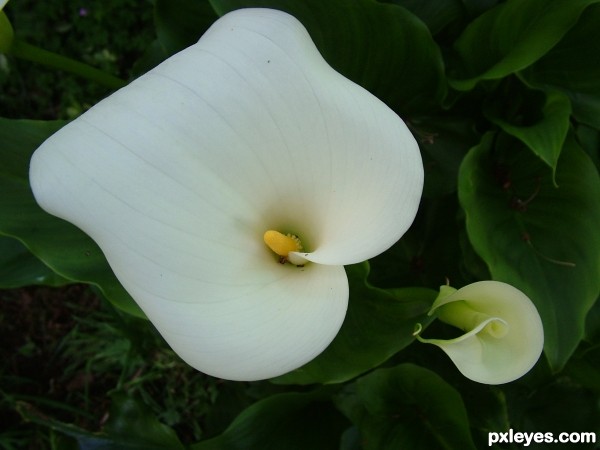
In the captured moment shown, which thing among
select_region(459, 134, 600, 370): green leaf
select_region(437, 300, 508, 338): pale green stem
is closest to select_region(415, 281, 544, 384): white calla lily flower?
select_region(437, 300, 508, 338): pale green stem

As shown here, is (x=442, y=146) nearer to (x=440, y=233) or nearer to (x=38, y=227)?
(x=440, y=233)

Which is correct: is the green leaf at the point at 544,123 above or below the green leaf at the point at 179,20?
below

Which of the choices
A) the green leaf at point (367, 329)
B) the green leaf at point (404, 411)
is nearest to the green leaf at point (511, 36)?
the green leaf at point (367, 329)

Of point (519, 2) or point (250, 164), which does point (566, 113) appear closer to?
point (519, 2)

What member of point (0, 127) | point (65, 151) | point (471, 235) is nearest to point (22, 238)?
point (0, 127)
